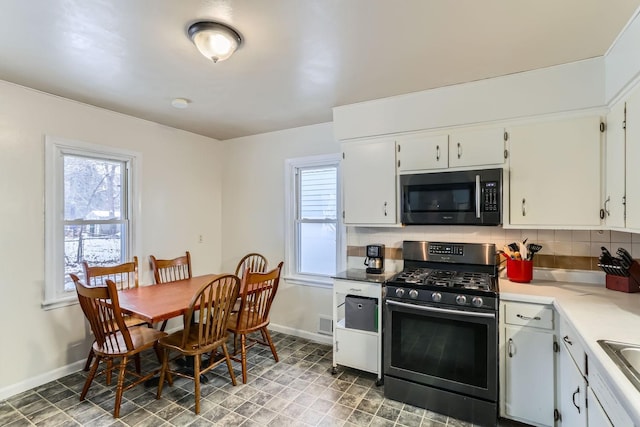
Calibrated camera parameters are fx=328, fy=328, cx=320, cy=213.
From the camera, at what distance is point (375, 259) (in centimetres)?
299

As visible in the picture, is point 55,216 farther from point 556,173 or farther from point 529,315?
point 556,173

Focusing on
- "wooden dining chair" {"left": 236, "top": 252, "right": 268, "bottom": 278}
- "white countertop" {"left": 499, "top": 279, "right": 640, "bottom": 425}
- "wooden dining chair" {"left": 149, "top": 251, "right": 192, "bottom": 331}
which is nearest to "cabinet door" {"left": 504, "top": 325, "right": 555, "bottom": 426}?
"white countertop" {"left": 499, "top": 279, "right": 640, "bottom": 425}

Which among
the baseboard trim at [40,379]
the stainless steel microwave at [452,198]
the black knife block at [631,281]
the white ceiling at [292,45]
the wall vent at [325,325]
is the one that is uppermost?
the white ceiling at [292,45]

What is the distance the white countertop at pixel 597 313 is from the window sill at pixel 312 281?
1725 millimetres

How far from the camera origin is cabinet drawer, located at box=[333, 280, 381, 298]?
8.82ft

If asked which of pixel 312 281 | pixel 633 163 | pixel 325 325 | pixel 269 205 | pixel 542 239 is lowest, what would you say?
pixel 325 325

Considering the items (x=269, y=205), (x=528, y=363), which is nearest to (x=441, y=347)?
(x=528, y=363)

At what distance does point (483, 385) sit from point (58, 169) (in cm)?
367

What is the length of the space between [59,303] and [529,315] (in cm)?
360

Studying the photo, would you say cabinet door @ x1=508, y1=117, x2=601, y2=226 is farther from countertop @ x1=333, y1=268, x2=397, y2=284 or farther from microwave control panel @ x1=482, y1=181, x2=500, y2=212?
countertop @ x1=333, y1=268, x2=397, y2=284

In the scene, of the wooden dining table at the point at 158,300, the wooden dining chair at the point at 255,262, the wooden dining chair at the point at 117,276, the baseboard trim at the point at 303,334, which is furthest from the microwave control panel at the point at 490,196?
the wooden dining chair at the point at 117,276

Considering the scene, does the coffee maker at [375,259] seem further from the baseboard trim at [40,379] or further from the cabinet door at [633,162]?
the baseboard trim at [40,379]

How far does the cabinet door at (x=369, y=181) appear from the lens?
2867mm

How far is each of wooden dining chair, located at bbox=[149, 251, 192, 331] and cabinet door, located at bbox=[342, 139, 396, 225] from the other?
6.27ft
